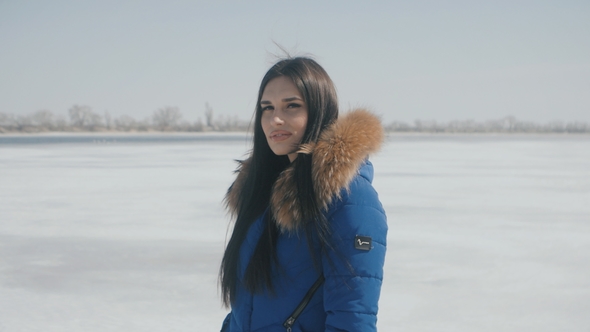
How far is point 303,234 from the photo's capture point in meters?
1.26

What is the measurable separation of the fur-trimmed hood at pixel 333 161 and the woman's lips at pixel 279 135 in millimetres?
78

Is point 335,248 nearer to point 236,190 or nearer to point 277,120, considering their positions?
point 277,120

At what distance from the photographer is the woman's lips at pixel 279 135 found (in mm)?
1388

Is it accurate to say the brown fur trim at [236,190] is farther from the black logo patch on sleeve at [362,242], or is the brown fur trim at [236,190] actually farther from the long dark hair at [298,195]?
the black logo patch on sleeve at [362,242]

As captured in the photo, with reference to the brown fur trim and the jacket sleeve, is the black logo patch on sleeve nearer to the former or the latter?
the jacket sleeve

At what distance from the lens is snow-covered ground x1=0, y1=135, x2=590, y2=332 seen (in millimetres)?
3303

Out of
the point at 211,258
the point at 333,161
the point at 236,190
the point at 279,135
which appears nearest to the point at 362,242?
the point at 333,161

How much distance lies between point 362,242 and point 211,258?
3575 mm

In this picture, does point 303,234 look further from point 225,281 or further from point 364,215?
point 225,281

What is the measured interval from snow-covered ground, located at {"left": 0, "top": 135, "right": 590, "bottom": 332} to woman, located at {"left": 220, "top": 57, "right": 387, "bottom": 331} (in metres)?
0.19

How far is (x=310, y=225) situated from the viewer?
48.9 inches

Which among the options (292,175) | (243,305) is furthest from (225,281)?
(292,175)

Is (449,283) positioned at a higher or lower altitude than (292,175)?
lower

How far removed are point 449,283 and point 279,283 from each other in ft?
9.68
